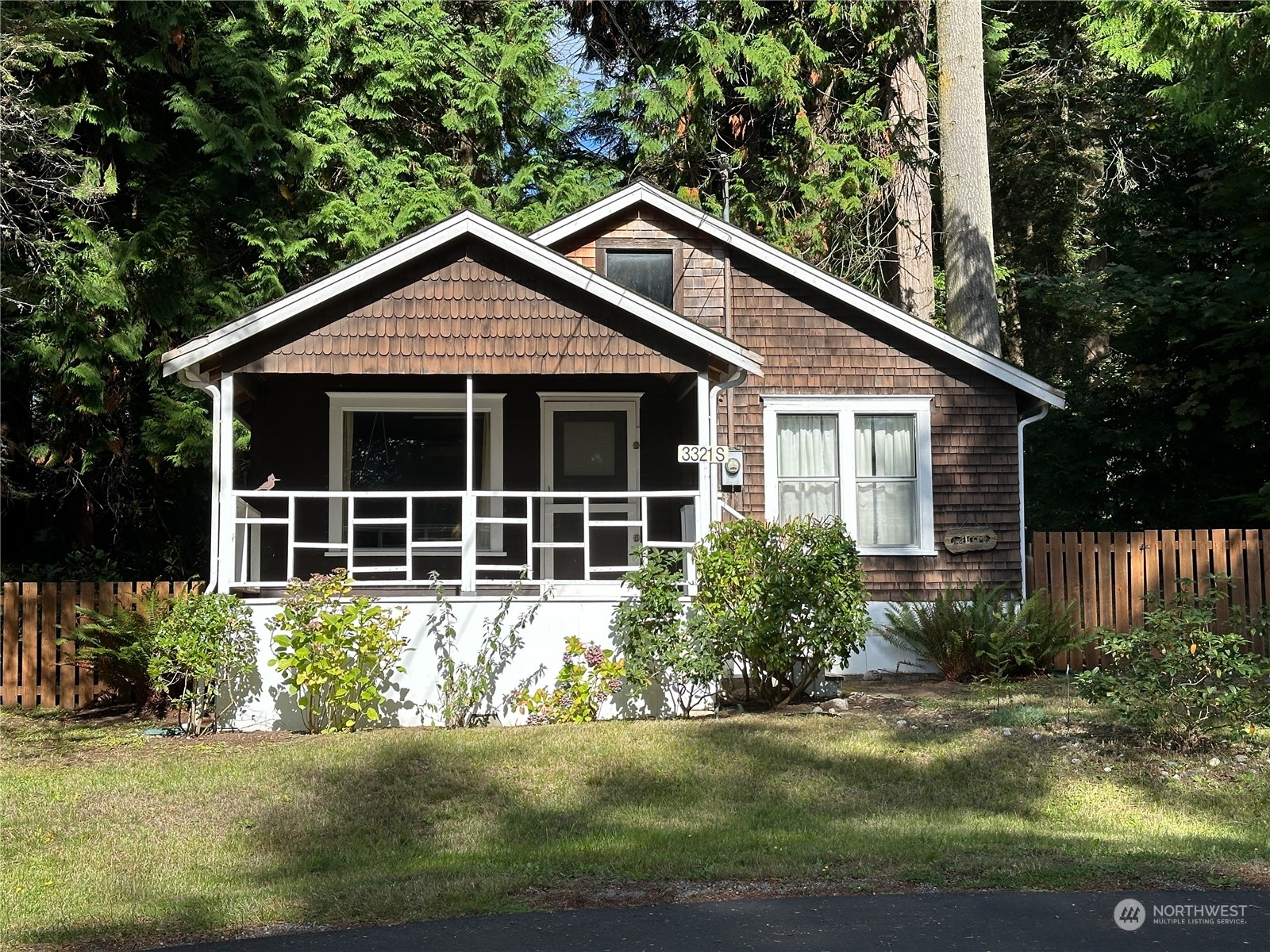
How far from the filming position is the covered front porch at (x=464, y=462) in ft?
48.4

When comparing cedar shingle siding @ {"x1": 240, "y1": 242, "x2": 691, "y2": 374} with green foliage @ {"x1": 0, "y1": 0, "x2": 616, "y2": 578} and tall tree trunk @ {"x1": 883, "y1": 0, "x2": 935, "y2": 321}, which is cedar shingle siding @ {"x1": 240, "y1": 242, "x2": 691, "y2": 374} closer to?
green foliage @ {"x1": 0, "y1": 0, "x2": 616, "y2": 578}

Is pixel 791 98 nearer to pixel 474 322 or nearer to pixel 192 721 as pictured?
pixel 474 322

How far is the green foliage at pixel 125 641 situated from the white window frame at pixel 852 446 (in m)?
7.04

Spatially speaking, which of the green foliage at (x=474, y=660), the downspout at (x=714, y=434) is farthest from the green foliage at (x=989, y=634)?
the green foliage at (x=474, y=660)

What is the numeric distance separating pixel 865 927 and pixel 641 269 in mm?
11082

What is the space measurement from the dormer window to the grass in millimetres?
6488

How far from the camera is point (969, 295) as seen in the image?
18.5 metres

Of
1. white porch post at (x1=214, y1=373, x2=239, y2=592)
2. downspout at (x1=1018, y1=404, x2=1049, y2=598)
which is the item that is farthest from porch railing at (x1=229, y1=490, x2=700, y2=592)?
downspout at (x1=1018, y1=404, x2=1049, y2=598)

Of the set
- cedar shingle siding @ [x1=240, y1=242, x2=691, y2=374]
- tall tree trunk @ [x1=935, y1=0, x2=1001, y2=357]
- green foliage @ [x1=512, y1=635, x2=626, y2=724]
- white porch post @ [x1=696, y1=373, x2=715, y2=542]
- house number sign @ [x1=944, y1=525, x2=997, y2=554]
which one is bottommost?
green foliage @ [x1=512, y1=635, x2=626, y2=724]

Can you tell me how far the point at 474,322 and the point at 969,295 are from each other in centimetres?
919

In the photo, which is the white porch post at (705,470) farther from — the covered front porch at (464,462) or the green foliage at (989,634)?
the green foliage at (989,634)

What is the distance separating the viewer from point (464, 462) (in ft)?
50.0

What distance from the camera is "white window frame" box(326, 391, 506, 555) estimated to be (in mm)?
14766

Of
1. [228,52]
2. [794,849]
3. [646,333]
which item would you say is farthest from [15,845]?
[228,52]
